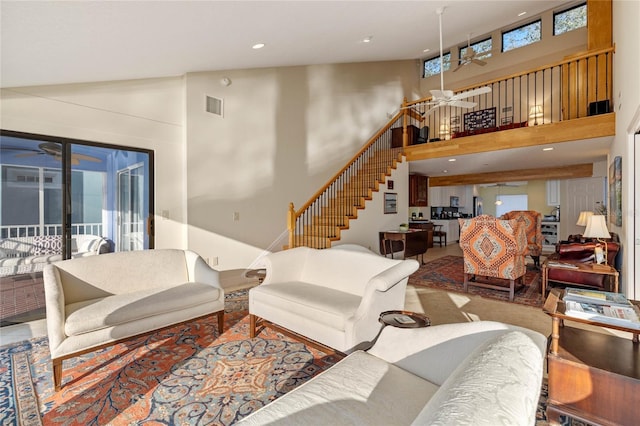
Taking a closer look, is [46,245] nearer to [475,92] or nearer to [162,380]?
[162,380]

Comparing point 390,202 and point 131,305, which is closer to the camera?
point 131,305

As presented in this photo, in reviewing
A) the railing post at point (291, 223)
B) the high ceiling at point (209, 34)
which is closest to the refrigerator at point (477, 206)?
the high ceiling at point (209, 34)

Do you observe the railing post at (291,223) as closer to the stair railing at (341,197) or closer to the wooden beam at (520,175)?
the stair railing at (341,197)

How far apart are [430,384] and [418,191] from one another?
811 cm

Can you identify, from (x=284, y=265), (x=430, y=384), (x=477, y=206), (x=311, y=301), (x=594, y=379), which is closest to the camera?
(x=430, y=384)

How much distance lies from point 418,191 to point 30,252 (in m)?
8.49

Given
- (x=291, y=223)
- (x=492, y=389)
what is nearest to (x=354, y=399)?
(x=492, y=389)

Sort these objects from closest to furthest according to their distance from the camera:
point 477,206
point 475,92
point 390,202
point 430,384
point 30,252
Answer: point 430,384 → point 30,252 → point 475,92 → point 390,202 → point 477,206

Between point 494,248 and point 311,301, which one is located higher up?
point 494,248

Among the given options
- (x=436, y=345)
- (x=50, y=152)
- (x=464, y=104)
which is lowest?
(x=436, y=345)

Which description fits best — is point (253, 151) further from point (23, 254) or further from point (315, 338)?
point (315, 338)

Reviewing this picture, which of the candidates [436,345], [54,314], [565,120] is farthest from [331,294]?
[565,120]

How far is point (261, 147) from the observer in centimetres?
562

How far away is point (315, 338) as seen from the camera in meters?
2.24
